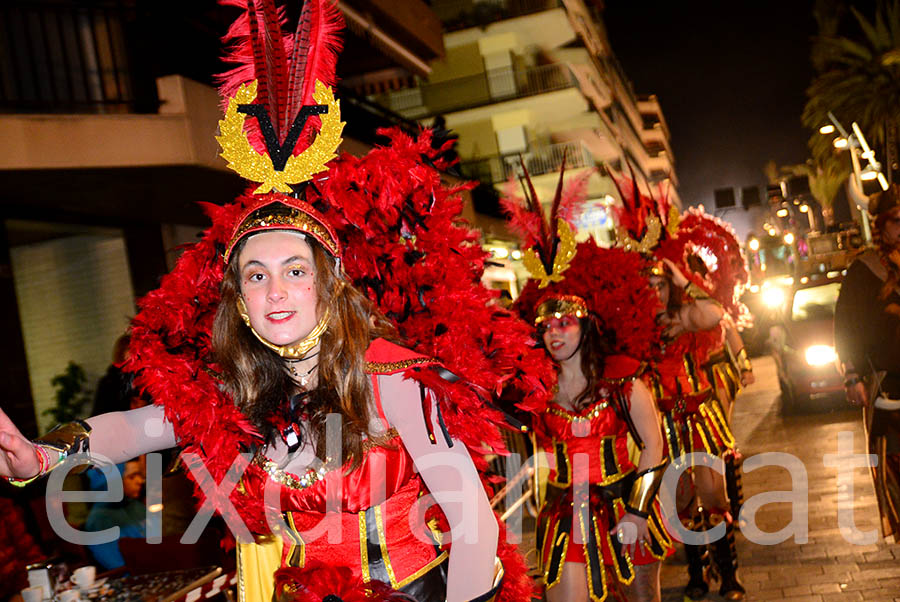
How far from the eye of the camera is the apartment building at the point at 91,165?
8.14 m

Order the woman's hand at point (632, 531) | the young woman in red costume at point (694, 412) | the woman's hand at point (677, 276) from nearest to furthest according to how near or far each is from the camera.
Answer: the woman's hand at point (632, 531) < the young woman in red costume at point (694, 412) < the woman's hand at point (677, 276)

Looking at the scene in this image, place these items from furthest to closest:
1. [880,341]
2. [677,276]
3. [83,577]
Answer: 1. [677,276]
2. [880,341]
3. [83,577]

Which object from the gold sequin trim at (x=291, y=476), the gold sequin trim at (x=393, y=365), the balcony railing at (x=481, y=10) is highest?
the balcony railing at (x=481, y=10)

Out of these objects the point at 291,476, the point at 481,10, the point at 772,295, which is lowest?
the point at 772,295

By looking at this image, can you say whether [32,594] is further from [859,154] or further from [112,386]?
[859,154]

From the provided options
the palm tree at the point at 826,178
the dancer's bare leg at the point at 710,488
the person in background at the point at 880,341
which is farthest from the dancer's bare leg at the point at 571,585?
the palm tree at the point at 826,178

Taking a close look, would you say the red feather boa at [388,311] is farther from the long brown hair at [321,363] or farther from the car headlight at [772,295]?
the car headlight at [772,295]

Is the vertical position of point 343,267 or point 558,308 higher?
point 343,267

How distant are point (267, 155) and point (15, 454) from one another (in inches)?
44.0

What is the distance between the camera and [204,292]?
9.53 feet

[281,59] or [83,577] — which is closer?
[281,59]

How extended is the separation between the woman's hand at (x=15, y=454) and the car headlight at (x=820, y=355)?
→ 444 inches

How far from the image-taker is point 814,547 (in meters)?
6.26

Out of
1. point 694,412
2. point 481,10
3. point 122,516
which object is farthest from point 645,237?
point 481,10
